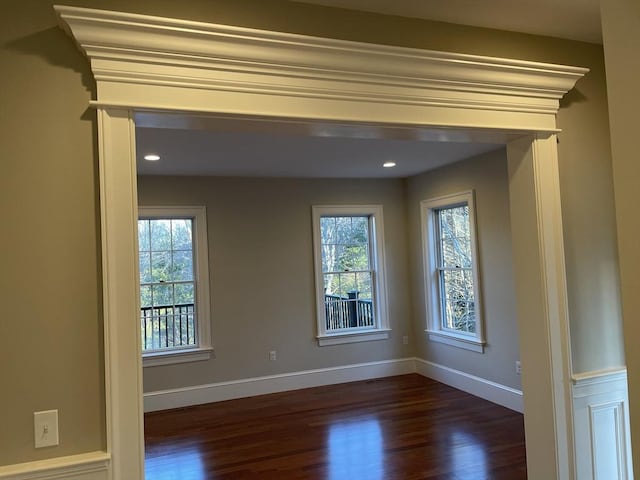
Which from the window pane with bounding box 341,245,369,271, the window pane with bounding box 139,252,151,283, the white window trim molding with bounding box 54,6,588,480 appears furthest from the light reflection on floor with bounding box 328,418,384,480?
the window pane with bounding box 139,252,151,283

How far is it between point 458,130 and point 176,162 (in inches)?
128

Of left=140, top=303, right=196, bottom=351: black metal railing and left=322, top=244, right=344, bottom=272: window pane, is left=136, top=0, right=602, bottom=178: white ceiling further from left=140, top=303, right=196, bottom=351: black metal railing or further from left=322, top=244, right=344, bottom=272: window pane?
left=140, top=303, right=196, bottom=351: black metal railing

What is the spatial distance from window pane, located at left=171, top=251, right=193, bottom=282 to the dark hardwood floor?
145 cm

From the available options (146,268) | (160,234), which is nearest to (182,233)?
(160,234)

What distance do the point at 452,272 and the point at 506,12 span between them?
4.05 m

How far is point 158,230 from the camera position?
217 inches

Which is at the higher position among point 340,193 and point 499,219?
point 340,193

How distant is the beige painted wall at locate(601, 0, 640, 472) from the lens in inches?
46.8

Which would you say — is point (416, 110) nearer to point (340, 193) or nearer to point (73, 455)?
point (73, 455)

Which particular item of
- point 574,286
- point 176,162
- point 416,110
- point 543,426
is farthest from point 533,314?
point 176,162

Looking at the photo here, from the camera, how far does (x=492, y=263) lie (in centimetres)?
502

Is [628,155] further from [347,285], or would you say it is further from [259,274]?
[347,285]

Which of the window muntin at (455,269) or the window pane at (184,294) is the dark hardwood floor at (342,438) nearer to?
the window muntin at (455,269)

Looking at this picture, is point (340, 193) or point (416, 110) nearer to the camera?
point (416, 110)
